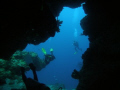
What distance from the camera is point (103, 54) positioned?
5930 mm

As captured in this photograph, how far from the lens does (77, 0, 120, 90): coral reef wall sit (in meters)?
4.98

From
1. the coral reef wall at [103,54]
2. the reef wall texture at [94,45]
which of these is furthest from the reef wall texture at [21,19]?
the coral reef wall at [103,54]

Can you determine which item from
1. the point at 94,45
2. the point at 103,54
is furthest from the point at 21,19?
the point at 103,54

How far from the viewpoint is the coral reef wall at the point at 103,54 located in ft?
16.4

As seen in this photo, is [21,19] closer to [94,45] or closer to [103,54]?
[94,45]

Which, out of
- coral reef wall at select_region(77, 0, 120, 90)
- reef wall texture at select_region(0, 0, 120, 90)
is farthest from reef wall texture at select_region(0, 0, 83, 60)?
coral reef wall at select_region(77, 0, 120, 90)

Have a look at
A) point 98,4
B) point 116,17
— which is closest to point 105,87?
point 116,17

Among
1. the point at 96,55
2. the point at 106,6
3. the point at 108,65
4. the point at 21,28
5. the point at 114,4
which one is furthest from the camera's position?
the point at 106,6

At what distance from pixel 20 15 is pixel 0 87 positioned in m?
4.72

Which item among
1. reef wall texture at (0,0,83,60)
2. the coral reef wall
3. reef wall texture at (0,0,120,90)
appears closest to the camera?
reef wall texture at (0,0,83,60)

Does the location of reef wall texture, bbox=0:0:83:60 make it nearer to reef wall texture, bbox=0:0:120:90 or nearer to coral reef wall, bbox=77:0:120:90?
reef wall texture, bbox=0:0:120:90

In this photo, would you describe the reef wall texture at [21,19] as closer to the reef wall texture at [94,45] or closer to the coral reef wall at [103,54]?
the reef wall texture at [94,45]

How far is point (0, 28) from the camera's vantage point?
4820 millimetres

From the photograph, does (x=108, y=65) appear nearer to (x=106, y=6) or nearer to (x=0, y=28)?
(x=106, y=6)
